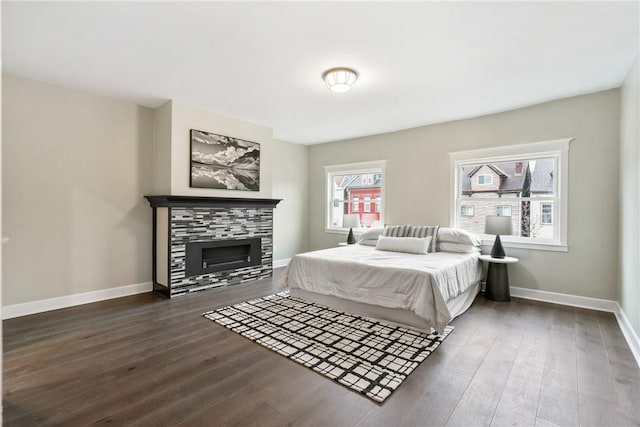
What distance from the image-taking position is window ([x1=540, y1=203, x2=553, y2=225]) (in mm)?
4213

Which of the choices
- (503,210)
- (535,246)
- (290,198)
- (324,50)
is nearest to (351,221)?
(290,198)

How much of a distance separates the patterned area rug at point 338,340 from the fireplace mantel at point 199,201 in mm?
1492

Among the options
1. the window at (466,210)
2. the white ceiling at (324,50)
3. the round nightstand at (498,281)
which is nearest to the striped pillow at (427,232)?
the window at (466,210)

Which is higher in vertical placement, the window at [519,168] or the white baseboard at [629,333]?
the window at [519,168]

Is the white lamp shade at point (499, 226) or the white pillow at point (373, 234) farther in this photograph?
the white pillow at point (373, 234)

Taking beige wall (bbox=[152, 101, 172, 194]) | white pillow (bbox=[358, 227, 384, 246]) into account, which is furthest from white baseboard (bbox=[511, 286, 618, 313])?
beige wall (bbox=[152, 101, 172, 194])

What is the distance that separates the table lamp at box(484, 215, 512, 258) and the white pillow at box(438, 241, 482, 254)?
254 mm

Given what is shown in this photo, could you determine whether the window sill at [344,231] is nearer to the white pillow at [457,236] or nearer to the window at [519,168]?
the white pillow at [457,236]

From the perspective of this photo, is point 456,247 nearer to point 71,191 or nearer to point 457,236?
point 457,236

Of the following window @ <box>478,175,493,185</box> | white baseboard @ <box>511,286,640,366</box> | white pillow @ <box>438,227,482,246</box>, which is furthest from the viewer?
window @ <box>478,175,493,185</box>

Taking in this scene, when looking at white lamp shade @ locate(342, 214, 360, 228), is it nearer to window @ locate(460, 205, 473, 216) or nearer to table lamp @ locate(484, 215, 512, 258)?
window @ locate(460, 205, 473, 216)

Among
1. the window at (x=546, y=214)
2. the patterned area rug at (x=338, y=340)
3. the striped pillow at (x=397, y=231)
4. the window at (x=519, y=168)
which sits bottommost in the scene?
the patterned area rug at (x=338, y=340)

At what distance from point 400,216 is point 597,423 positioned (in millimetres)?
3793

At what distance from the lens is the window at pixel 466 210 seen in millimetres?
4855
